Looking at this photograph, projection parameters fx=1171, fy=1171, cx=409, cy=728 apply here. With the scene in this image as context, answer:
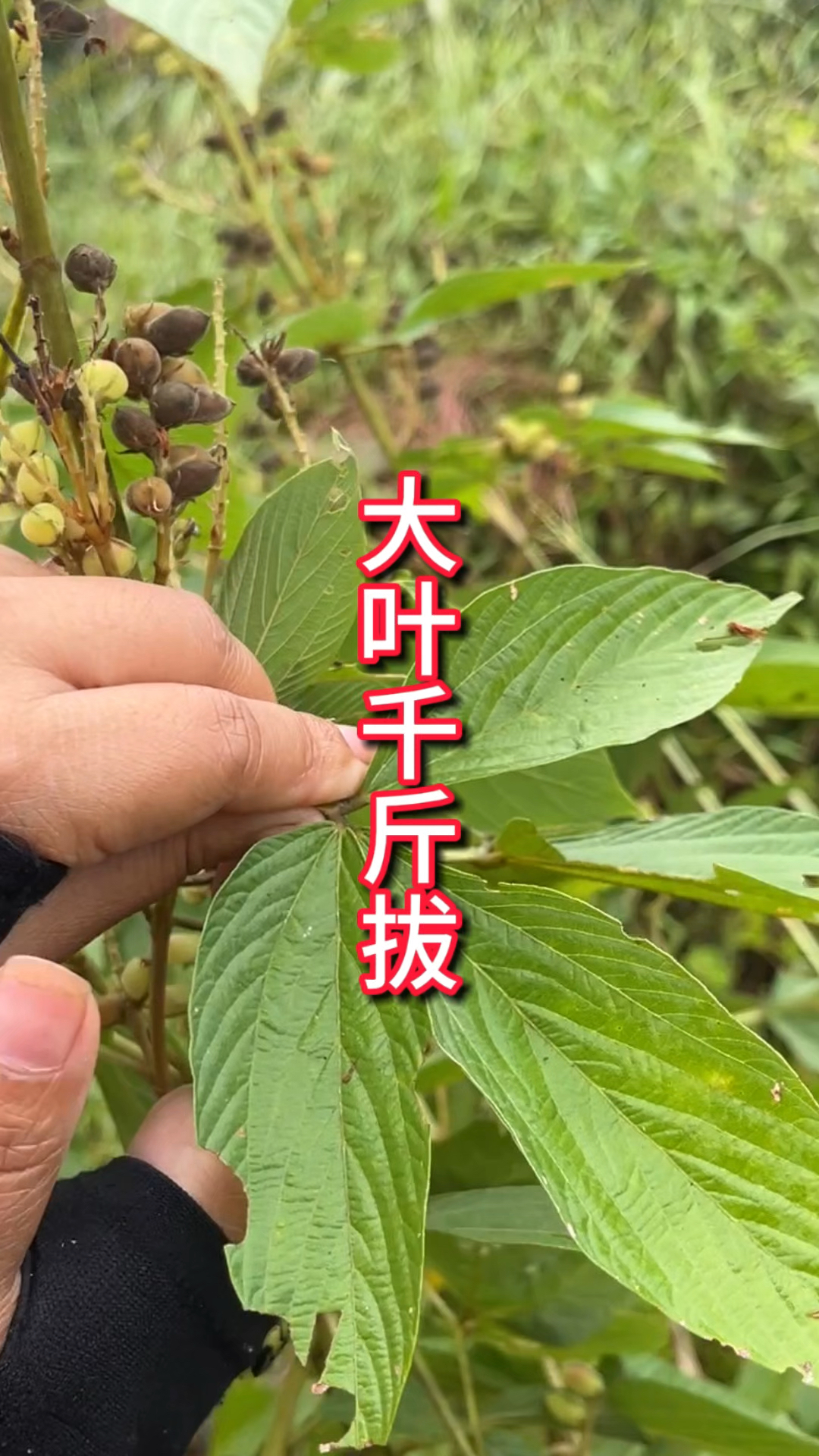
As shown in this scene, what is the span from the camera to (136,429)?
1.25 feet

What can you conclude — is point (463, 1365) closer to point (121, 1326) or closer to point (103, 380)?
point (121, 1326)

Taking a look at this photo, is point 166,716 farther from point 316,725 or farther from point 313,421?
point 313,421

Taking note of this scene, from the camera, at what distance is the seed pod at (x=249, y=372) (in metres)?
0.47

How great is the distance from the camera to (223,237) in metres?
0.79

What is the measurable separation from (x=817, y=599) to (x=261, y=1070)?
131 cm

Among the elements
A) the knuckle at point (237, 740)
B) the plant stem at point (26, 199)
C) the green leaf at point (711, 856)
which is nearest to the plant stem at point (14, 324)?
the plant stem at point (26, 199)

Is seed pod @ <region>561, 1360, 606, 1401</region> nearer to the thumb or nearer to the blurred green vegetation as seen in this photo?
the blurred green vegetation

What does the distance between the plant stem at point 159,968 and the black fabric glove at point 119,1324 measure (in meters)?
0.04

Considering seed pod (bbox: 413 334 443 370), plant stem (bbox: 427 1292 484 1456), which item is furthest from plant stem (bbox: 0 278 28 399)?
seed pod (bbox: 413 334 443 370)

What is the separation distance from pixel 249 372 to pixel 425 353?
495 mm

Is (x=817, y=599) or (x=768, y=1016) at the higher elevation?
(x=817, y=599)

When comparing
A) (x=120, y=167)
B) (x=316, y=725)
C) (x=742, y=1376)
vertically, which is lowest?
(x=742, y=1376)

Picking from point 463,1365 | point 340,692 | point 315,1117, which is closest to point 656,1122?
point 315,1117

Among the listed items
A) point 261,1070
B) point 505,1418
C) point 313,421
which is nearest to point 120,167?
point 261,1070
